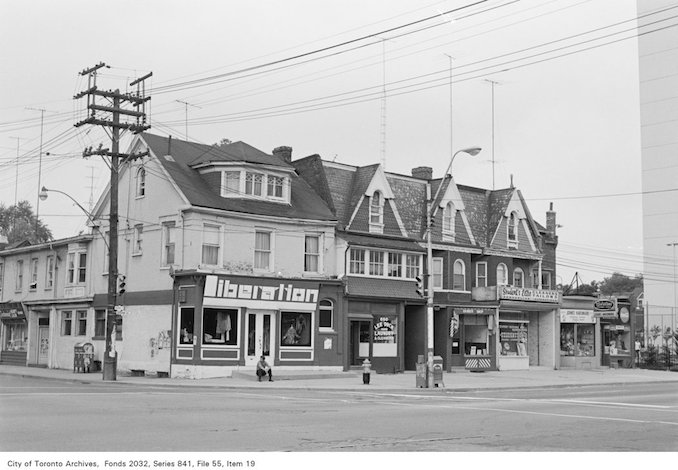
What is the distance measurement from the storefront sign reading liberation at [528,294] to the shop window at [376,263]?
25.7 feet

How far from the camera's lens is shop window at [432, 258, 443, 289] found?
45.4 m

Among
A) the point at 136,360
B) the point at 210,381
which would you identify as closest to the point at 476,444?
the point at 210,381

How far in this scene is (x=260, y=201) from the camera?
1556 inches

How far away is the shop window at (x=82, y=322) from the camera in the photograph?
147ft

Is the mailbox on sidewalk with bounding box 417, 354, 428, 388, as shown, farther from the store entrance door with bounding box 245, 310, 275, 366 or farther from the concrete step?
the store entrance door with bounding box 245, 310, 275, 366

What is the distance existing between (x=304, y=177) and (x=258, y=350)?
10.9 metres

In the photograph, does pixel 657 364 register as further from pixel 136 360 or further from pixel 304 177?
pixel 136 360

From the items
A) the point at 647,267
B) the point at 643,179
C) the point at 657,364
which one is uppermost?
the point at 643,179

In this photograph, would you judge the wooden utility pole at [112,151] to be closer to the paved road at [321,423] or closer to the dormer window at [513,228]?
the paved road at [321,423]

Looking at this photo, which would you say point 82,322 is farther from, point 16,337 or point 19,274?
point 19,274

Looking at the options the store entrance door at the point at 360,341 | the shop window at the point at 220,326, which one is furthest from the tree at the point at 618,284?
the shop window at the point at 220,326

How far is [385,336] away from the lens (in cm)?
4303

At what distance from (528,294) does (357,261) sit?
1256 centimetres

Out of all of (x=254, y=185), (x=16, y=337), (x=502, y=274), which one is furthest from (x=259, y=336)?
(x=16, y=337)
